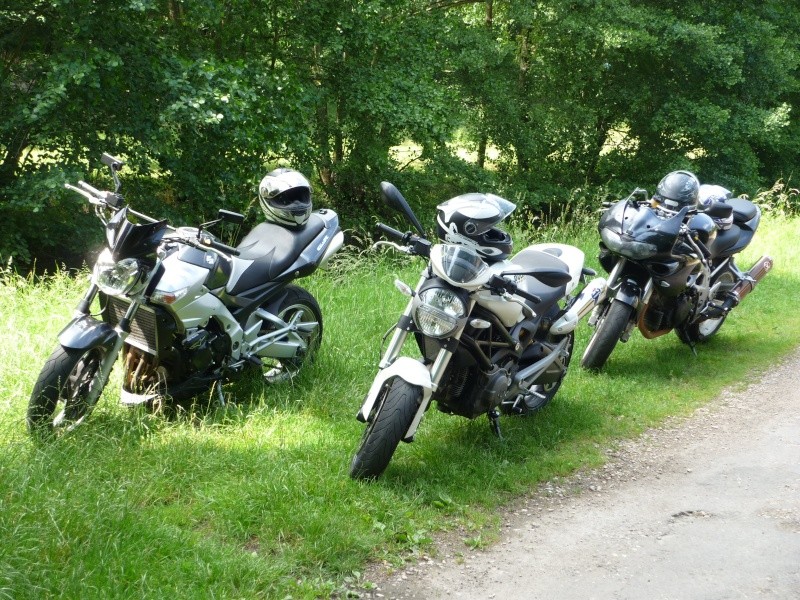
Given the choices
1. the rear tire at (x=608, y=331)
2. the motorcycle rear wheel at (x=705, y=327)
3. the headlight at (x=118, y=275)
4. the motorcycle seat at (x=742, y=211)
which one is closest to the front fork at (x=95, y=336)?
the headlight at (x=118, y=275)

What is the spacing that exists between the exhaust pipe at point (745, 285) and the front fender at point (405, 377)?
4.10 m

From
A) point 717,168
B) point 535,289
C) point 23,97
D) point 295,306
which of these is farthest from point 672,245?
point 717,168

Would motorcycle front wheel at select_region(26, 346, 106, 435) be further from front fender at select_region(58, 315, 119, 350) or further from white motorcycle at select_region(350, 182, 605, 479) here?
white motorcycle at select_region(350, 182, 605, 479)

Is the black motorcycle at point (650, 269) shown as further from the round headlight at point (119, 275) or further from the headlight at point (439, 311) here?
the round headlight at point (119, 275)

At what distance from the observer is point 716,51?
17.6 meters

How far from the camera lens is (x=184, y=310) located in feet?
16.0

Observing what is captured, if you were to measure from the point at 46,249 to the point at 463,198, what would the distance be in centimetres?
888

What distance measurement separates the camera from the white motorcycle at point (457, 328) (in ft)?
14.6

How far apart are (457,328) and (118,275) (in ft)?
5.85

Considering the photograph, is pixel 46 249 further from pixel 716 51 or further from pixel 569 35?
pixel 716 51

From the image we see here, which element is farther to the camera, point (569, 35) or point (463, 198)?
point (569, 35)

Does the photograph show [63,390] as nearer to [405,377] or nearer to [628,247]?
[405,377]

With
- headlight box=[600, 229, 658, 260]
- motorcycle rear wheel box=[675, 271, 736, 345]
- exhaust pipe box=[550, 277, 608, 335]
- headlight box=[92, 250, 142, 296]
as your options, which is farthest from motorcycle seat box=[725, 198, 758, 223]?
headlight box=[92, 250, 142, 296]

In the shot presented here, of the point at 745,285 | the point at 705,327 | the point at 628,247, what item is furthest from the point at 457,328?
the point at 745,285
